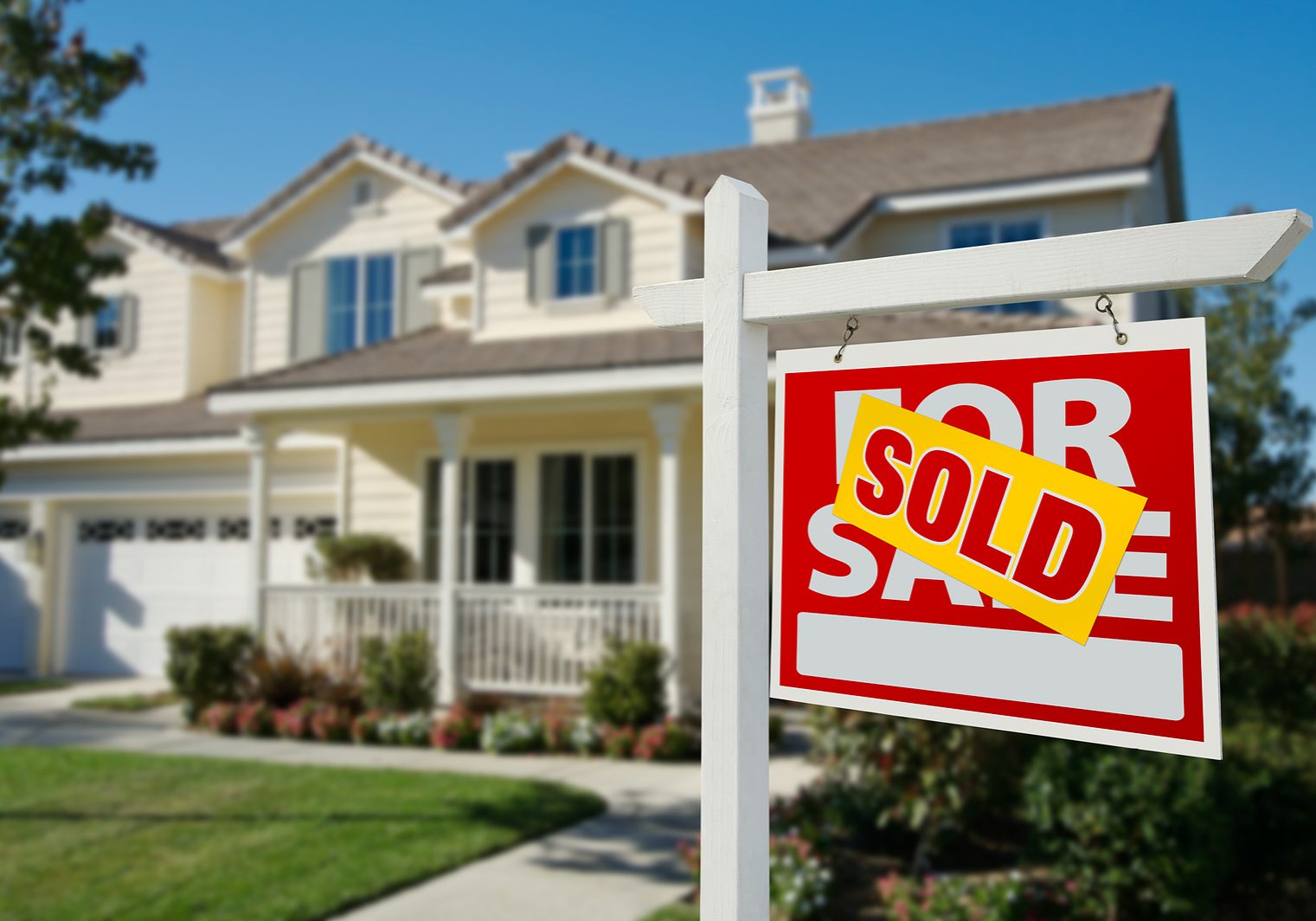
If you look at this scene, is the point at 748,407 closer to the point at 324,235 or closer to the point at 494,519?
the point at 494,519

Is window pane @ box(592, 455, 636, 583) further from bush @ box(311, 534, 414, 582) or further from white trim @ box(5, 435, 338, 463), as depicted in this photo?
white trim @ box(5, 435, 338, 463)

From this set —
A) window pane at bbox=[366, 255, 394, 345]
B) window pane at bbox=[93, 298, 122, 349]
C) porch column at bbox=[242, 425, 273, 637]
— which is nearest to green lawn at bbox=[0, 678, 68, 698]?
porch column at bbox=[242, 425, 273, 637]

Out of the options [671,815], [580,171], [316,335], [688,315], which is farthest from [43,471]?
[688,315]

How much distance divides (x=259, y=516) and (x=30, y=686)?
483cm

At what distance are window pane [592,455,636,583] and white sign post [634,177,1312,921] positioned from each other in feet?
34.1

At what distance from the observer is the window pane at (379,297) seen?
15617mm

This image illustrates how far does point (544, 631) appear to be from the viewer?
456 inches

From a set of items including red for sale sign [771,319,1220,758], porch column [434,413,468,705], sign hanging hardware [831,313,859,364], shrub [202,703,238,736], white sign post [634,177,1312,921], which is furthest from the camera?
porch column [434,413,468,705]

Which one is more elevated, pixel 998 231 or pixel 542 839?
pixel 998 231

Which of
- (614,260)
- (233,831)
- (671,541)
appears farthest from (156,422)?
(233,831)

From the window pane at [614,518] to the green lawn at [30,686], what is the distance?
734 cm

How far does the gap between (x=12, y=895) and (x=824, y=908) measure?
4.20 m

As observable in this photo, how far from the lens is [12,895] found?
5895mm

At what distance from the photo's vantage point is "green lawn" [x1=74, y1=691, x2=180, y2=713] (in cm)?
1265
